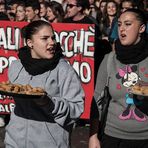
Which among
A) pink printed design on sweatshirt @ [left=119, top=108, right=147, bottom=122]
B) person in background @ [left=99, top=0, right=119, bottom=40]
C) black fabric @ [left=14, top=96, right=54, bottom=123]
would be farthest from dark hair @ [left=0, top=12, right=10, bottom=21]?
black fabric @ [left=14, top=96, right=54, bottom=123]

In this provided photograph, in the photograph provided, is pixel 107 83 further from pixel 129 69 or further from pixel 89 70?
pixel 89 70

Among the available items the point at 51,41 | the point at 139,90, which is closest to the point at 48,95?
the point at 51,41

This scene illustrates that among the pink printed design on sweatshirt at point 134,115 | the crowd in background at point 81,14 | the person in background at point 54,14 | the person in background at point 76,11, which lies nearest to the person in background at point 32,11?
the crowd in background at point 81,14

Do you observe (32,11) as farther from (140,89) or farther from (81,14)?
(140,89)

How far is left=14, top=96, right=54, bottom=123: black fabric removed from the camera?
343 centimetres

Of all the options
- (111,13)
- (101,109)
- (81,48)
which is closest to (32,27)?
(101,109)

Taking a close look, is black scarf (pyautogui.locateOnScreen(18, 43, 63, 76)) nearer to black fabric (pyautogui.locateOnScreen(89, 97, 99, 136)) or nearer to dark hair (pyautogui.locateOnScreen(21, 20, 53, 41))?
dark hair (pyautogui.locateOnScreen(21, 20, 53, 41))

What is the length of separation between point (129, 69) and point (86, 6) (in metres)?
5.25

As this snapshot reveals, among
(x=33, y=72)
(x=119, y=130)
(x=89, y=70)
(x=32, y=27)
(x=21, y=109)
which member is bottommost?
(x=89, y=70)

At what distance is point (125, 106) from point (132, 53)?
15.7 inches

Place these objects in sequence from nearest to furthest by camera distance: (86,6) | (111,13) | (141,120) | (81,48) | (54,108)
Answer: (54,108)
(141,120)
(81,48)
(86,6)
(111,13)

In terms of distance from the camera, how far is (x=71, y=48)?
25.7ft

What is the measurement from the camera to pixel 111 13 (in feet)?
32.7

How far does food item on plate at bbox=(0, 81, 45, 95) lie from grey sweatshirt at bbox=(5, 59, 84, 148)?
0.32ft
